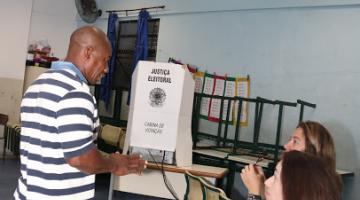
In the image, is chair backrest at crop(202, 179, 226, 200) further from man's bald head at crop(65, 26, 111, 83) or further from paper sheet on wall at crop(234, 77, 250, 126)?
paper sheet on wall at crop(234, 77, 250, 126)

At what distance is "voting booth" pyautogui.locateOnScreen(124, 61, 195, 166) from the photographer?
293cm

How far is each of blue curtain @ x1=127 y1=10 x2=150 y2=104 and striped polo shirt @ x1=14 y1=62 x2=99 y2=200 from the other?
178 inches

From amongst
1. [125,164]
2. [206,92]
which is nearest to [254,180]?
[125,164]

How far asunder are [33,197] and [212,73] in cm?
393

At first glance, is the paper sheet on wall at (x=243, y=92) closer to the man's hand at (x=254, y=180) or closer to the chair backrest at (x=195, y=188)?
the chair backrest at (x=195, y=188)

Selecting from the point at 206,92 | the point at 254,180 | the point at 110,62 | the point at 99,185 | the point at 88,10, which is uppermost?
the point at 88,10

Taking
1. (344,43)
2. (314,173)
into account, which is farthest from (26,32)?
(314,173)

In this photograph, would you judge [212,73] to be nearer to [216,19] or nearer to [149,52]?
[216,19]

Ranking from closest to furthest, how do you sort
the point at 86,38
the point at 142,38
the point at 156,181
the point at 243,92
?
1. the point at 86,38
2. the point at 156,181
3. the point at 243,92
4. the point at 142,38

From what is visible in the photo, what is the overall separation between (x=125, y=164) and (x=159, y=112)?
1.32 m

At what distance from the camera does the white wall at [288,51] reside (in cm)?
389

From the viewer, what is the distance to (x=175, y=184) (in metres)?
3.31

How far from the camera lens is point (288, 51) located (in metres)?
4.41

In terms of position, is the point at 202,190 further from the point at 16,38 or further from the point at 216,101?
the point at 16,38
